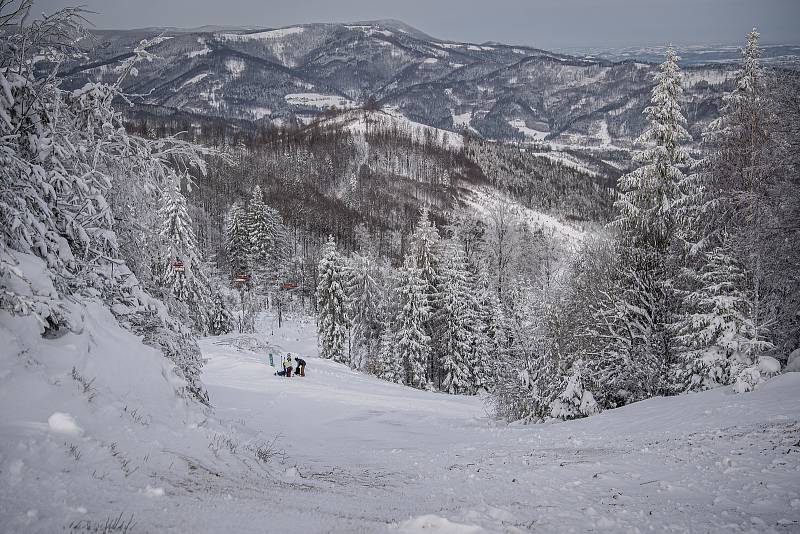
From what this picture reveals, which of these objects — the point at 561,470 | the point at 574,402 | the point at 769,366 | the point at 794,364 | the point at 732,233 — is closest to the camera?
the point at 561,470

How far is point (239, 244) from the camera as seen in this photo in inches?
2628

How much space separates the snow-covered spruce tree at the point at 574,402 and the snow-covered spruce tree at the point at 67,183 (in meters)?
9.46

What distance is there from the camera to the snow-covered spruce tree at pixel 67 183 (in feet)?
17.0

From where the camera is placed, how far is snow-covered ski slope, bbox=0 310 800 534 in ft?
11.9

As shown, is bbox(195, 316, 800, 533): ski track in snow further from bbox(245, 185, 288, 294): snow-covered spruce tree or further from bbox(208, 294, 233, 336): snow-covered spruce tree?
bbox(245, 185, 288, 294): snow-covered spruce tree

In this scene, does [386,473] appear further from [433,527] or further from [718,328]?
[718,328]

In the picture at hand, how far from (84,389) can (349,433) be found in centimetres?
758

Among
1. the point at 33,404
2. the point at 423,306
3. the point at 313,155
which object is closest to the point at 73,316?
the point at 33,404

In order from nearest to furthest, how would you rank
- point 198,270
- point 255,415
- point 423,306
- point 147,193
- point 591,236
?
point 147,193, point 198,270, point 255,415, point 591,236, point 423,306

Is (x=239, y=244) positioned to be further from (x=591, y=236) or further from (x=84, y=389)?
(x=84, y=389)

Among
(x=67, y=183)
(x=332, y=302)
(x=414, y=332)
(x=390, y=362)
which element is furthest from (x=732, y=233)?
(x=332, y=302)

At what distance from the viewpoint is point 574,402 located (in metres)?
13.0

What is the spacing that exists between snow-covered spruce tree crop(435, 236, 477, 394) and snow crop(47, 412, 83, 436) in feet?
93.2

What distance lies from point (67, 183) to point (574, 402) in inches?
491
